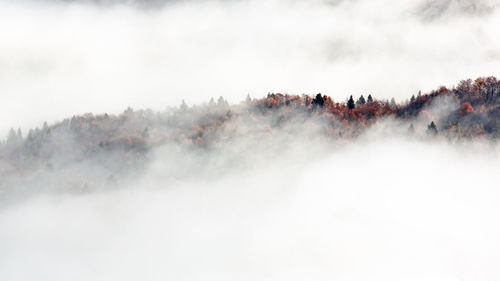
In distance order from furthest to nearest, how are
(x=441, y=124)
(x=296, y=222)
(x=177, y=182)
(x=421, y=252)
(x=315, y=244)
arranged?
(x=177, y=182), (x=441, y=124), (x=296, y=222), (x=315, y=244), (x=421, y=252)

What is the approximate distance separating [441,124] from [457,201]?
1606 inches

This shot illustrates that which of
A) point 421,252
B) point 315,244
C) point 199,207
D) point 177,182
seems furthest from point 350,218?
point 177,182

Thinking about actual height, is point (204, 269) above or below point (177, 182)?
below

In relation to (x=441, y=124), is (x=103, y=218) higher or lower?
lower

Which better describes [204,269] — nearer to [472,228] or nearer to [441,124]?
[472,228]

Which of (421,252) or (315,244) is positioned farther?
(315,244)

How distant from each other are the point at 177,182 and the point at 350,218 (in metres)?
69.3

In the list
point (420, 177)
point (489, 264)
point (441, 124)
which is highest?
point (441, 124)

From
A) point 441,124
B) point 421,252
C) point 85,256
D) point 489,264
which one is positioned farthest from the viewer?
point 441,124

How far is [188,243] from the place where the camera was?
160125 mm

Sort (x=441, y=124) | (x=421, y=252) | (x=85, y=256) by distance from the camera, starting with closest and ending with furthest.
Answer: (x=421, y=252), (x=85, y=256), (x=441, y=124)

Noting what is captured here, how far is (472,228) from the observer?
133875 millimetres

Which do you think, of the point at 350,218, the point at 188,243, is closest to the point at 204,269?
the point at 188,243

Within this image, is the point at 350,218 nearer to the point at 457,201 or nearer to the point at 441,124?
the point at 457,201
